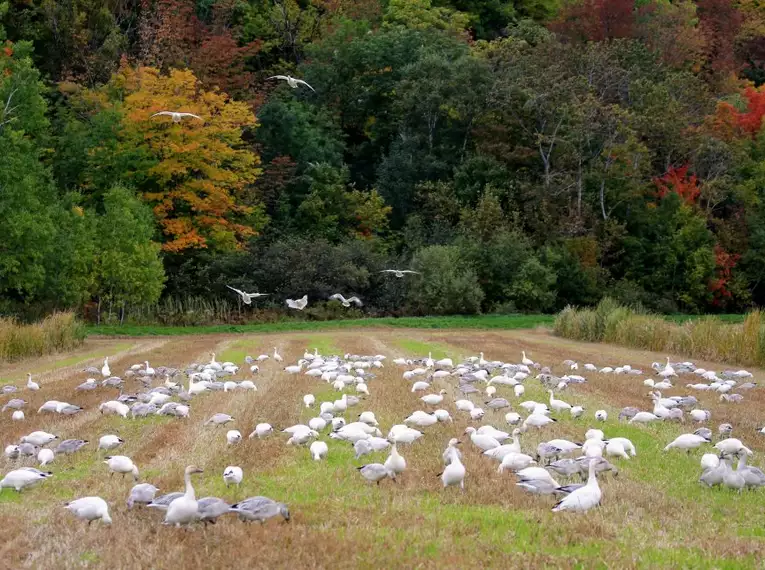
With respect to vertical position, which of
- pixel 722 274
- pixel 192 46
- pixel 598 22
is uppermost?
pixel 598 22

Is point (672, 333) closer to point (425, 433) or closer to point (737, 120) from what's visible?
point (425, 433)

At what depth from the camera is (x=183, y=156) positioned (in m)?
48.3

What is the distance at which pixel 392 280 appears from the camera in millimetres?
49906

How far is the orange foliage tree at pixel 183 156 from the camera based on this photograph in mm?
47656

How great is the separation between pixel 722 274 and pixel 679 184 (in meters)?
5.73

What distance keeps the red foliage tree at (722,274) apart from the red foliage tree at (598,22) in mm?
18985

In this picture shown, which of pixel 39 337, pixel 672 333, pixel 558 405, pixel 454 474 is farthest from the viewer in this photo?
pixel 672 333

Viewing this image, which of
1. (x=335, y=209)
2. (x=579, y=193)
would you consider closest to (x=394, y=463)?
(x=579, y=193)

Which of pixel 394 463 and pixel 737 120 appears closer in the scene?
pixel 394 463

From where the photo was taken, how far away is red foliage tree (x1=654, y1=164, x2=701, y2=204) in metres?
55.4

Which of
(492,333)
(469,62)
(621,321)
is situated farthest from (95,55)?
(621,321)

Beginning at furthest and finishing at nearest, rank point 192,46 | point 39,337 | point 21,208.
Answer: point 192,46
point 21,208
point 39,337

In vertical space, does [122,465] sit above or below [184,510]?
below

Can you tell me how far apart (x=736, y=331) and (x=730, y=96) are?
40.4 metres
